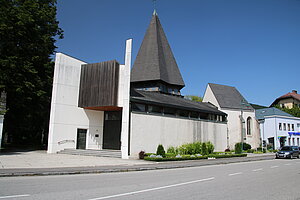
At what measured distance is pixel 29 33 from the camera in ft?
79.3

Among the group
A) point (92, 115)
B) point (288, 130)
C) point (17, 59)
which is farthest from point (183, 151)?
point (288, 130)

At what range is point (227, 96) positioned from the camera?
140 ft

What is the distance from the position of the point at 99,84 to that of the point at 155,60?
53.1 feet

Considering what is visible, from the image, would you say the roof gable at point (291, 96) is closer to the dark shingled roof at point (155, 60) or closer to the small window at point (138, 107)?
the dark shingled roof at point (155, 60)

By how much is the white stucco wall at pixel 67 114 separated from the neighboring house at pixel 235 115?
70.7ft

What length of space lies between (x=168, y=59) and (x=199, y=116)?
1513 centimetres

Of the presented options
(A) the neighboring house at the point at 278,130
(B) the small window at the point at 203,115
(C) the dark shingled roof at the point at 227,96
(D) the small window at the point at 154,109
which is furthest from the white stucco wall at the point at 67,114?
(A) the neighboring house at the point at 278,130

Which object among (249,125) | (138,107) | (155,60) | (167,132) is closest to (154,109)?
(138,107)

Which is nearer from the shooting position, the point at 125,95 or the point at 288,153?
the point at 125,95

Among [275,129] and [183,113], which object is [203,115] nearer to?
[183,113]

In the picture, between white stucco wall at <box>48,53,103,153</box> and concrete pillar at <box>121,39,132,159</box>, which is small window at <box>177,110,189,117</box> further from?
white stucco wall at <box>48,53,103,153</box>

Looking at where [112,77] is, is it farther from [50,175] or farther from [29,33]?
[50,175]

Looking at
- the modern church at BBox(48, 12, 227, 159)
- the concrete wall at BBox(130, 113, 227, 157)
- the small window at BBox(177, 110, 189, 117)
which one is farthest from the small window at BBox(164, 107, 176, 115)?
the small window at BBox(177, 110, 189, 117)

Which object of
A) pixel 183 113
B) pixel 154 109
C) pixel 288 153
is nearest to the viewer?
pixel 154 109
